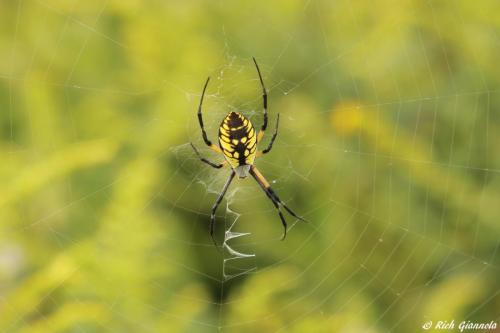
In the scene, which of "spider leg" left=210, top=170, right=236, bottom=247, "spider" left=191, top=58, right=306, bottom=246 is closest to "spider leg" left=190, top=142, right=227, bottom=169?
"spider" left=191, top=58, right=306, bottom=246

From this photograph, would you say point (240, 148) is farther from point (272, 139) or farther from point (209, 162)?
point (209, 162)

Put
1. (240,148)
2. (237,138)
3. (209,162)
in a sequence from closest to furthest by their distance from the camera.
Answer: (237,138) → (240,148) → (209,162)

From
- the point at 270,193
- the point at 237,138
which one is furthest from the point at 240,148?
the point at 270,193

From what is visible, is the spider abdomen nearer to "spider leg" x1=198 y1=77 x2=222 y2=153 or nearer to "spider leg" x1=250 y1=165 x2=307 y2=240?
"spider leg" x1=198 y1=77 x2=222 y2=153

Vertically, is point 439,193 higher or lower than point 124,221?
higher

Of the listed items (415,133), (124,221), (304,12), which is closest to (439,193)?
(415,133)

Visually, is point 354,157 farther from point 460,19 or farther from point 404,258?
point 460,19

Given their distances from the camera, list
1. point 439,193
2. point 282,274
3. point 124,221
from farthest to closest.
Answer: point 439,193, point 282,274, point 124,221
